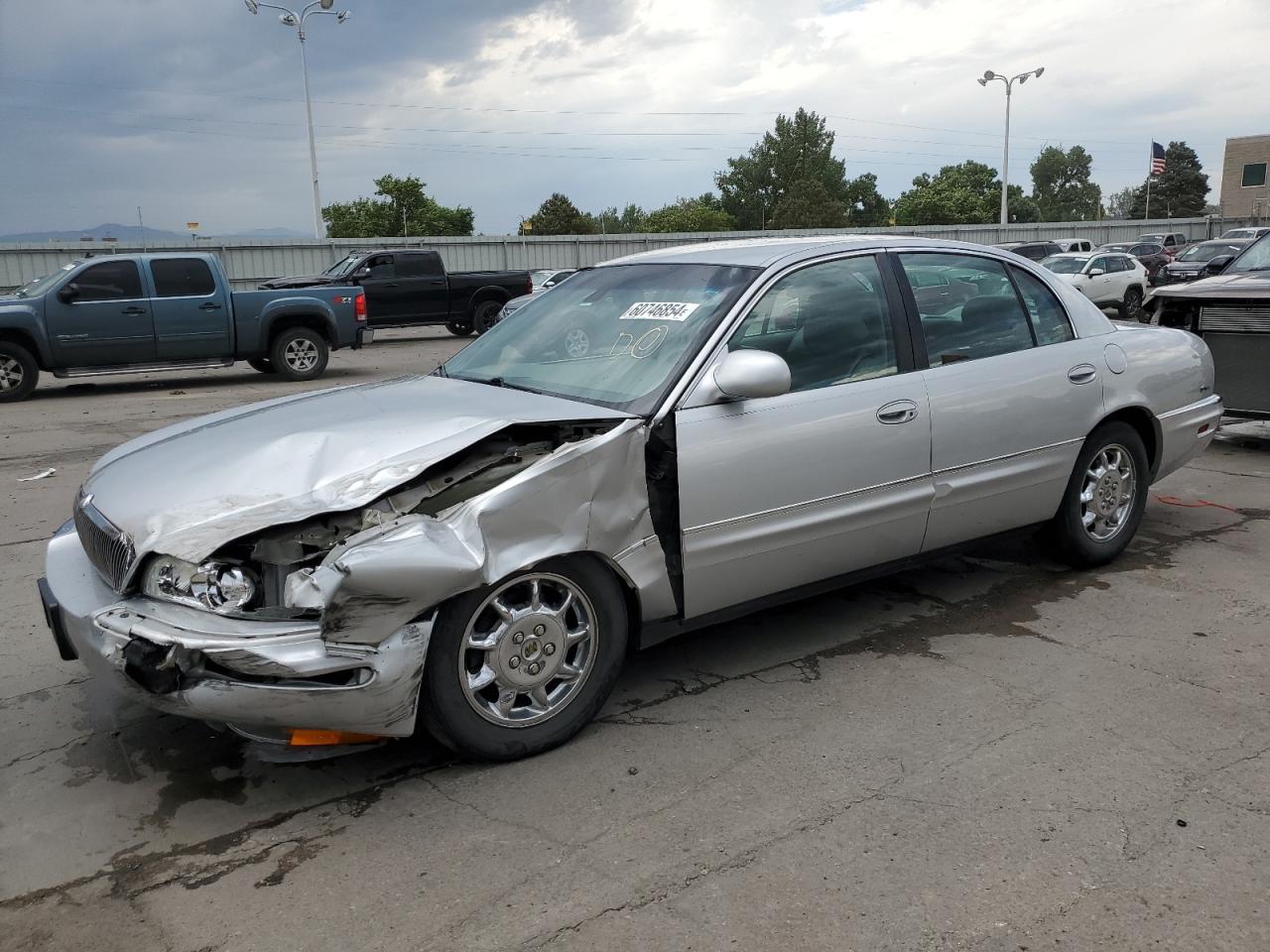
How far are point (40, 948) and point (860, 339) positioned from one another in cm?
340

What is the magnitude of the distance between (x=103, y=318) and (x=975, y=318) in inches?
495

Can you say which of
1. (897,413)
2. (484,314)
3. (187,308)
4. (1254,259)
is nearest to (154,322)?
(187,308)

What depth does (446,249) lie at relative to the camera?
34500mm

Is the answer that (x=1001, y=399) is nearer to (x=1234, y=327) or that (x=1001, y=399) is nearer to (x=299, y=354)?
(x=1234, y=327)

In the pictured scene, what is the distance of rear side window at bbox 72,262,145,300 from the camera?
45.2 feet

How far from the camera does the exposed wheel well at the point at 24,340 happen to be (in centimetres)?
1335

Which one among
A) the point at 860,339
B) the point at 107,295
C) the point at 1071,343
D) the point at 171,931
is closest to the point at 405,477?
the point at 171,931

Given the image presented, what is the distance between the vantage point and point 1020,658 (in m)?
4.21

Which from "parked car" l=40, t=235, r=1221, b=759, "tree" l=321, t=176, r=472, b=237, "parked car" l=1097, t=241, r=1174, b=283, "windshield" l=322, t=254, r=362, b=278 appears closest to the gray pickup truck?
"windshield" l=322, t=254, r=362, b=278

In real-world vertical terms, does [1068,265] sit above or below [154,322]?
below

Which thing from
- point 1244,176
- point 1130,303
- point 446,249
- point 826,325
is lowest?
point 1130,303

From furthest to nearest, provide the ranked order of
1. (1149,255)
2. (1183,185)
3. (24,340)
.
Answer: (1183,185)
(1149,255)
(24,340)

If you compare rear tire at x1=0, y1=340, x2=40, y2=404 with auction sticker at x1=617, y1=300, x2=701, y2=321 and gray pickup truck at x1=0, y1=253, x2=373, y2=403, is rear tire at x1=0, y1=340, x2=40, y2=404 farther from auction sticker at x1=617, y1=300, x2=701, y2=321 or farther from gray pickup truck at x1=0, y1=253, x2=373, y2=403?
auction sticker at x1=617, y1=300, x2=701, y2=321

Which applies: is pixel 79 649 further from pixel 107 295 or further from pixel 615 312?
pixel 107 295
